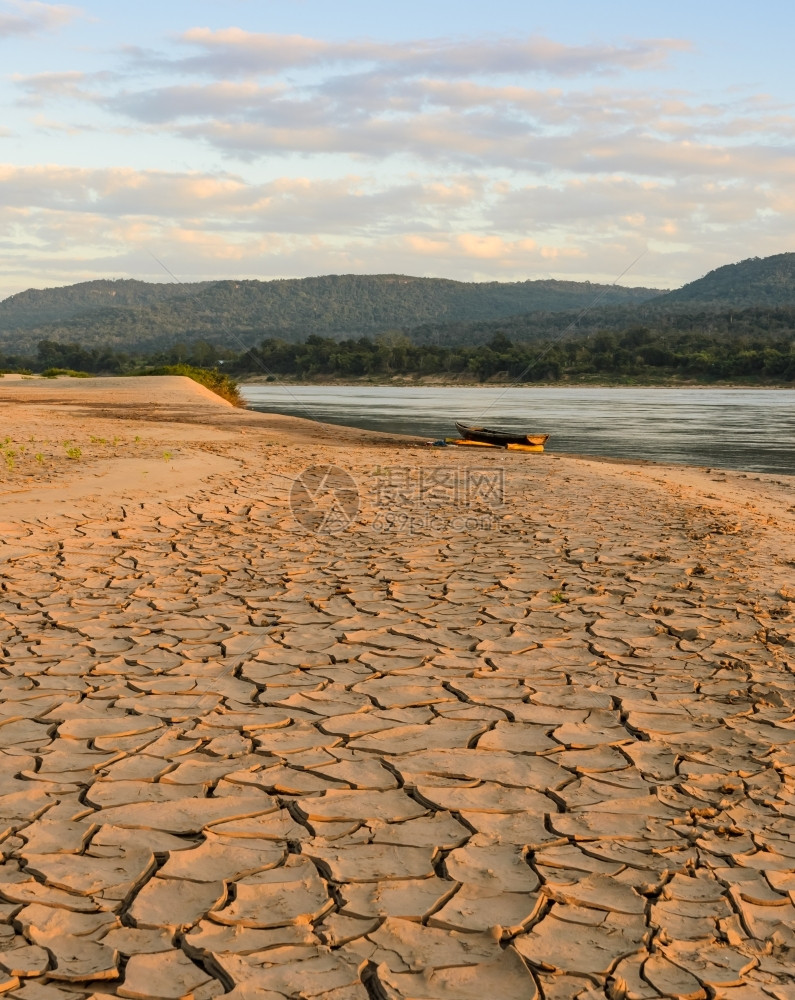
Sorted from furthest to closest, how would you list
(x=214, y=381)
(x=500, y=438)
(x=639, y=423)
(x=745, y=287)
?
1. (x=745, y=287)
2. (x=214, y=381)
3. (x=639, y=423)
4. (x=500, y=438)

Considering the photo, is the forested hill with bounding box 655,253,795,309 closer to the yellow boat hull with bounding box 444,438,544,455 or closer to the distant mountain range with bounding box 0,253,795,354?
the distant mountain range with bounding box 0,253,795,354

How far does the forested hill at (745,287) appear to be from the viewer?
379 ft

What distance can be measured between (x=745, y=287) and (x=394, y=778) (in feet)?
422

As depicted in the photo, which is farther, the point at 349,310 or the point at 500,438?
the point at 349,310

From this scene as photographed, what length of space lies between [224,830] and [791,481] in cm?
1554

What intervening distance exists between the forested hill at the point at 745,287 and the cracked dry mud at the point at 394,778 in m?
115

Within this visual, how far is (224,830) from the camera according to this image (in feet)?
10.4

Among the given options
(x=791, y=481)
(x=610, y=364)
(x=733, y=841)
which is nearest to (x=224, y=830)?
(x=733, y=841)

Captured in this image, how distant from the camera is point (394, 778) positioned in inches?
142

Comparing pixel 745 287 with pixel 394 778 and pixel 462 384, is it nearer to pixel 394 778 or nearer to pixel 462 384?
pixel 462 384

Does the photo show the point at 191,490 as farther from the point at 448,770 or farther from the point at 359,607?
the point at 448,770

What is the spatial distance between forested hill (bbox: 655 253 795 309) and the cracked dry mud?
115m

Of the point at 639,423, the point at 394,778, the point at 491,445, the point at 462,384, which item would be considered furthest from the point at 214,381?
the point at 394,778

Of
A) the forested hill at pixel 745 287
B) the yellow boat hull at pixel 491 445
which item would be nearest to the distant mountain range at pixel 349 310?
the forested hill at pixel 745 287
